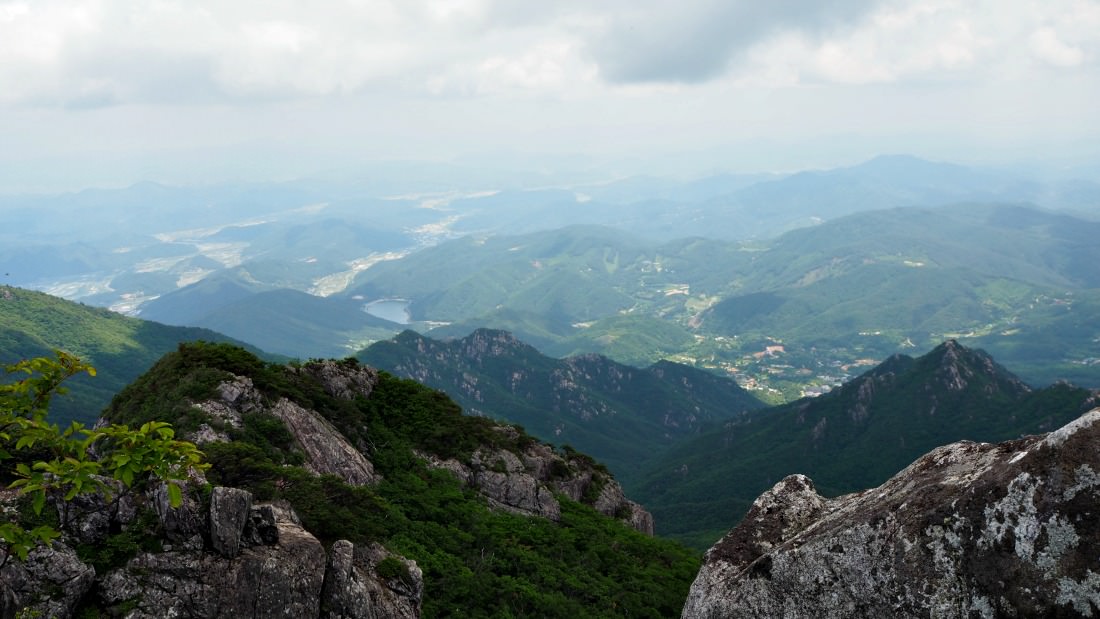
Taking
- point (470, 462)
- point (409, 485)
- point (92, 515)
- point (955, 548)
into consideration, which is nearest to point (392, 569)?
point (92, 515)

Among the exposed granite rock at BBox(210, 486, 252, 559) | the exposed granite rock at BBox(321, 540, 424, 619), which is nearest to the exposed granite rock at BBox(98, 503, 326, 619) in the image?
the exposed granite rock at BBox(210, 486, 252, 559)

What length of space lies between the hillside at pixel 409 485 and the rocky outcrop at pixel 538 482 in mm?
195

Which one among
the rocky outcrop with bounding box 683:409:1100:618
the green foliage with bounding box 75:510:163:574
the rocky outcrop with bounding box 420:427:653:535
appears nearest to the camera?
the rocky outcrop with bounding box 683:409:1100:618

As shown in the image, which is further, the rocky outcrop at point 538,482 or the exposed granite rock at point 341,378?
the exposed granite rock at point 341,378

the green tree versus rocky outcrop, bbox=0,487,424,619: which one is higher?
the green tree

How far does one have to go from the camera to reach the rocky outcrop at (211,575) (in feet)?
71.3

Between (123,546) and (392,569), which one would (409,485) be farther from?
(123,546)

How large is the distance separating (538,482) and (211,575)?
40.4 meters

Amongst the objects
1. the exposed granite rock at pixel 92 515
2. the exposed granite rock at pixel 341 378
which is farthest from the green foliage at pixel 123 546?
the exposed granite rock at pixel 341 378

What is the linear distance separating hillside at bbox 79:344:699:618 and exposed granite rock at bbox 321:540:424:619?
37 cm

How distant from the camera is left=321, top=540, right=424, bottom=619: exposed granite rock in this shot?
25906 millimetres

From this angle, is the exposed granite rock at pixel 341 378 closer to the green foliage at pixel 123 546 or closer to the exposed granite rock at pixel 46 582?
the green foliage at pixel 123 546

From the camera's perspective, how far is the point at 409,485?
48781 millimetres

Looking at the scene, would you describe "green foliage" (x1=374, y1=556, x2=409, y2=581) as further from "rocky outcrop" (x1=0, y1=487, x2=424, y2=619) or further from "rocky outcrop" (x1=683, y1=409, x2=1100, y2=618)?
"rocky outcrop" (x1=683, y1=409, x2=1100, y2=618)
